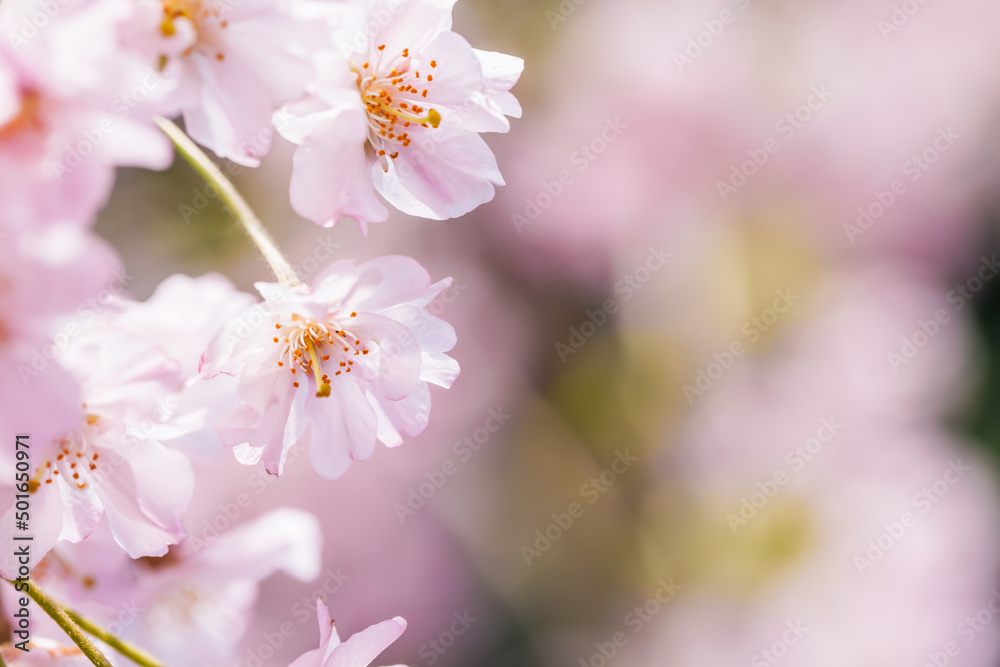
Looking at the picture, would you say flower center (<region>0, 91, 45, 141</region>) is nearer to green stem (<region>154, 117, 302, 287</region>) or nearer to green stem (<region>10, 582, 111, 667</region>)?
green stem (<region>154, 117, 302, 287</region>)

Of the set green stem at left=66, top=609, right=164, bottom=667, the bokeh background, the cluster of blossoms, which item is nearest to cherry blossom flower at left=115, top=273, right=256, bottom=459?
the cluster of blossoms

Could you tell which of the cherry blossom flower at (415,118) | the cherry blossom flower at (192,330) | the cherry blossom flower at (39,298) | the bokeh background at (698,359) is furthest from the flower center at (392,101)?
the bokeh background at (698,359)

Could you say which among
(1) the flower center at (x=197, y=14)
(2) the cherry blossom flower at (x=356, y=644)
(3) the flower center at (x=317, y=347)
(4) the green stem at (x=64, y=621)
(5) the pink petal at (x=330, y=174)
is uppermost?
(1) the flower center at (x=197, y=14)

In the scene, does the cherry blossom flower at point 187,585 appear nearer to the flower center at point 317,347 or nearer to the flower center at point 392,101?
the flower center at point 317,347

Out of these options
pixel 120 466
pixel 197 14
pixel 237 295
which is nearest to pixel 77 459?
pixel 120 466

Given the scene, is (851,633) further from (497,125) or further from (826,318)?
(497,125)

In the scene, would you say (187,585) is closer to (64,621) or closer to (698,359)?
(64,621)

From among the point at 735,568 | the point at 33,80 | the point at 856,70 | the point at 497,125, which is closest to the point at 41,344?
the point at 33,80

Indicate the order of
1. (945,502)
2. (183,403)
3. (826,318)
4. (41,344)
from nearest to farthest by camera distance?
(41,344), (183,403), (945,502), (826,318)
